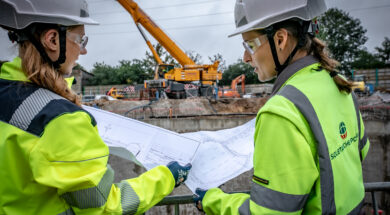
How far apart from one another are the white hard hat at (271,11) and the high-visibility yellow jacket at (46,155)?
1.11 m

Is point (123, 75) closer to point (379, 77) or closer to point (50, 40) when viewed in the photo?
point (379, 77)

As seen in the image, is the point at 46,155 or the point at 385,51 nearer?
the point at 46,155

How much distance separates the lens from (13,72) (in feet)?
3.80

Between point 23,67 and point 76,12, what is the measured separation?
1.52ft

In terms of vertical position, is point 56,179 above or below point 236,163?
above

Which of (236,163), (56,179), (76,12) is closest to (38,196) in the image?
(56,179)

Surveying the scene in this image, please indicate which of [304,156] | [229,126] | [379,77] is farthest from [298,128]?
[379,77]

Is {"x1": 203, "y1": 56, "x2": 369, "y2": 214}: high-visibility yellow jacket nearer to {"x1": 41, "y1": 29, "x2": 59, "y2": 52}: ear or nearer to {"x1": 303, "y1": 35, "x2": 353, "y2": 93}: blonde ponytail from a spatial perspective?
{"x1": 303, "y1": 35, "x2": 353, "y2": 93}: blonde ponytail

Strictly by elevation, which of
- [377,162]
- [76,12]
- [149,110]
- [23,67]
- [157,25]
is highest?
[157,25]

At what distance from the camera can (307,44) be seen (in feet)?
4.50

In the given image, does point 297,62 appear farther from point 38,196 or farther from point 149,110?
point 149,110

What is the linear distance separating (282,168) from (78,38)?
139cm

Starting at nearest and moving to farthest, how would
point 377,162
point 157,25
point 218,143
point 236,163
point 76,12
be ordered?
point 76,12
point 236,163
point 218,143
point 377,162
point 157,25

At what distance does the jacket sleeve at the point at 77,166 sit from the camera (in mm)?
986
